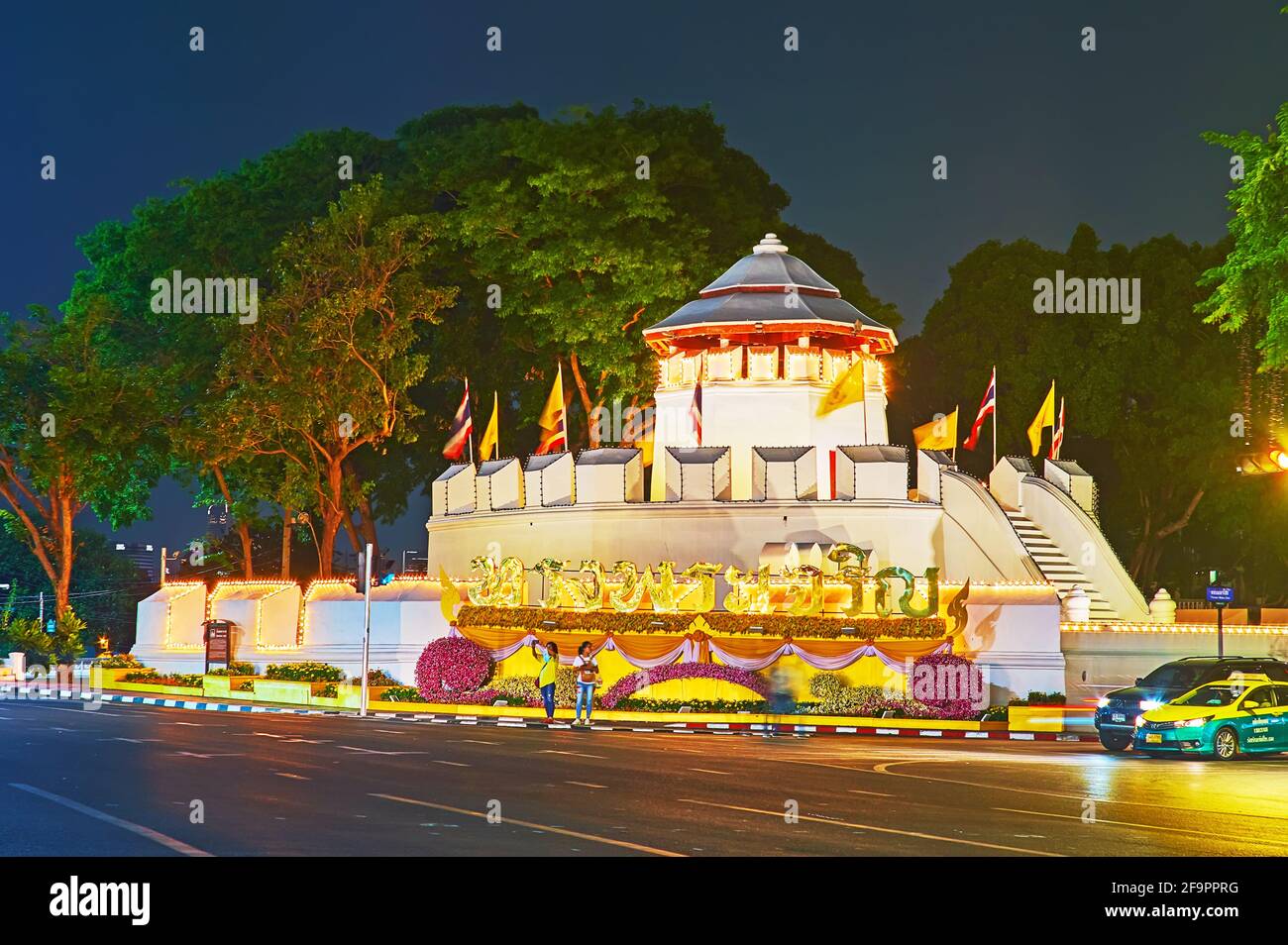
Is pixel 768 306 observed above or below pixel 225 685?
above

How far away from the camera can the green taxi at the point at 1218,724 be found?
2664 cm

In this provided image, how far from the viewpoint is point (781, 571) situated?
39750mm

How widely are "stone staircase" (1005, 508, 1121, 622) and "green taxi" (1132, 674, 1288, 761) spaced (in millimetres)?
13803

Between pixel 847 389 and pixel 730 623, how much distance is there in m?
9.24

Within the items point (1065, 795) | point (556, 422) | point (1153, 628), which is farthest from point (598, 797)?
point (556, 422)

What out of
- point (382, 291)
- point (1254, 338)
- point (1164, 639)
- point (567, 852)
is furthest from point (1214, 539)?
point (567, 852)

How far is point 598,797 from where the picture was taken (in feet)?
60.7

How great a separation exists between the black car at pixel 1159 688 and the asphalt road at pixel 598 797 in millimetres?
489

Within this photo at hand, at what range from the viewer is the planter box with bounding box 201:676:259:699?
4453 cm

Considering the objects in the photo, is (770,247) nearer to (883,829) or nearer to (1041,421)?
(1041,421)

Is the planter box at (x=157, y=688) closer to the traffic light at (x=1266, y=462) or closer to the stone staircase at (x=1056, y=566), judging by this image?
the stone staircase at (x=1056, y=566)

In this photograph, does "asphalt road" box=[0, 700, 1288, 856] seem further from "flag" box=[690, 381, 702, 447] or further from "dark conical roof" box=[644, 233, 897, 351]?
"dark conical roof" box=[644, 233, 897, 351]

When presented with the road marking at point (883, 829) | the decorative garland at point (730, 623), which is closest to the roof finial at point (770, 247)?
the decorative garland at point (730, 623)
